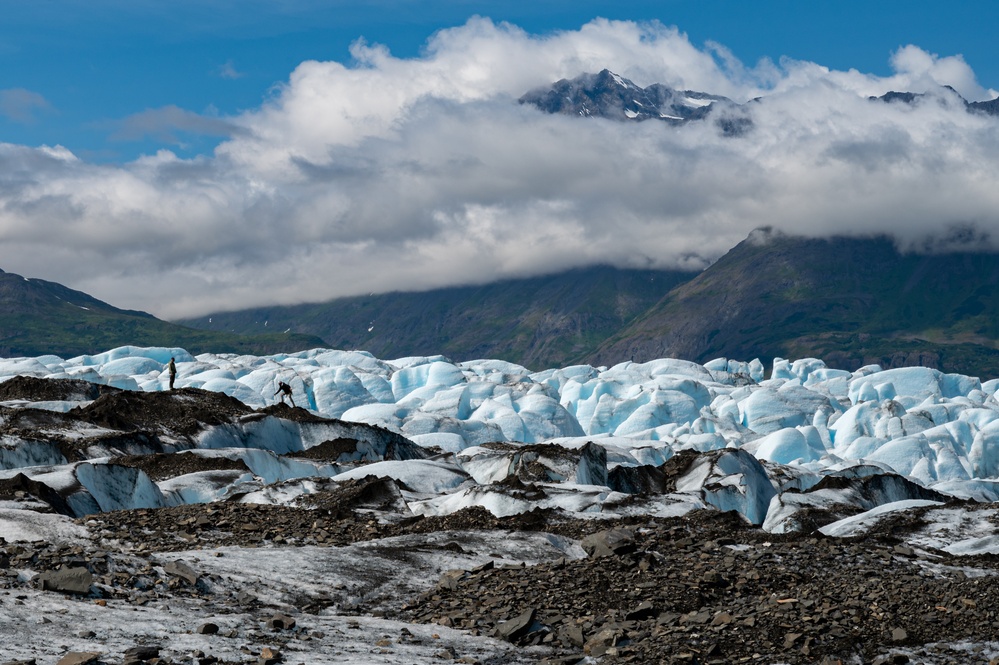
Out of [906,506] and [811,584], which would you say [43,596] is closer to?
[811,584]

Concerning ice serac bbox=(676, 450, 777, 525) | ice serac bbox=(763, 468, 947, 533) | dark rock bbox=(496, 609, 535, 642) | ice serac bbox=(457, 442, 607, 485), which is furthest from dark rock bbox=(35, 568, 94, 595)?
ice serac bbox=(676, 450, 777, 525)

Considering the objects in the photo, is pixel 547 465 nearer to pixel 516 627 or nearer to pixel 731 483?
pixel 731 483

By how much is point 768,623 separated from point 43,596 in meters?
10.8

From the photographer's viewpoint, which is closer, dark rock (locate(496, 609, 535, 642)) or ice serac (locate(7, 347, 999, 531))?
dark rock (locate(496, 609, 535, 642))

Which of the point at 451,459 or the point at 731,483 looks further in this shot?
the point at 451,459

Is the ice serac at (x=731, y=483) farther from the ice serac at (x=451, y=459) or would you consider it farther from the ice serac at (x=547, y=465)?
the ice serac at (x=547, y=465)

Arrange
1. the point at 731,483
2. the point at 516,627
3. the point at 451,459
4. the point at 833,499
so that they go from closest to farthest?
the point at 516,627 → the point at 833,499 → the point at 731,483 → the point at 451,459

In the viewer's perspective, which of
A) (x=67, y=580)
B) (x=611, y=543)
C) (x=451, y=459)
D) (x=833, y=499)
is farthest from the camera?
(x=451, y=459)

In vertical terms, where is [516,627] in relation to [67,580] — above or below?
below

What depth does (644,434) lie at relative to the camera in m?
104

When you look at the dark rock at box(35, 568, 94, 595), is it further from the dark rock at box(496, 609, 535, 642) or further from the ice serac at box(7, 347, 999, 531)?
the ice serac at box(7, 347, 999, 531)

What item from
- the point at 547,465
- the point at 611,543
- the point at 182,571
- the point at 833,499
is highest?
the point at 182,571

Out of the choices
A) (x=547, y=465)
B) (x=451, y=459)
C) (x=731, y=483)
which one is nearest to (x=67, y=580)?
(x=547, y=465)

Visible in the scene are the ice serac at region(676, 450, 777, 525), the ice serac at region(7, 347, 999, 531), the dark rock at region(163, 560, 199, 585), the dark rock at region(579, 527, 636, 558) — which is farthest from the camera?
the ice serac at region(676, 450, 777, 525)
